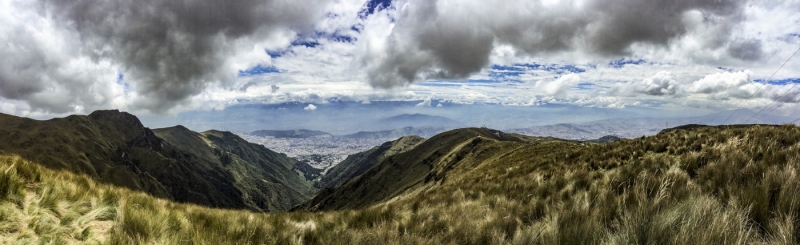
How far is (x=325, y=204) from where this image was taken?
198 metres

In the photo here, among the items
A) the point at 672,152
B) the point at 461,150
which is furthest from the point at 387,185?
the point at 672,152

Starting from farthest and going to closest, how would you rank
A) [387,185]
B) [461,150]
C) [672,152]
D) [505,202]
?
[387,185]
[461,150]
[672,152]
[505,202]

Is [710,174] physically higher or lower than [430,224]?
higher

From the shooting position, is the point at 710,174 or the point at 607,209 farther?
the point at 710,174

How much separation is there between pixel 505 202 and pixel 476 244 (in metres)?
3.75

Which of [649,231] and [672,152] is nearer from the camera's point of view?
[649,231]

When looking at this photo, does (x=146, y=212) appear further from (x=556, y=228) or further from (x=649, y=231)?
(x=649, y=231)

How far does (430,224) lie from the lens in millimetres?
6227

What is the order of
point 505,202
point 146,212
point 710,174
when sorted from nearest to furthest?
point 146,212
point 710,174
point 505,202

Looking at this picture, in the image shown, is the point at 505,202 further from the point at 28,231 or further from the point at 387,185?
the point at 387,185

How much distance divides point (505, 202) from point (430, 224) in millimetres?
2792

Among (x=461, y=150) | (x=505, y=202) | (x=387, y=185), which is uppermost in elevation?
(x=505, y=202)

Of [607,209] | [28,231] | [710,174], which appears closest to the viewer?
[28,231]

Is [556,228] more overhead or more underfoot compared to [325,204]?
more overhead
